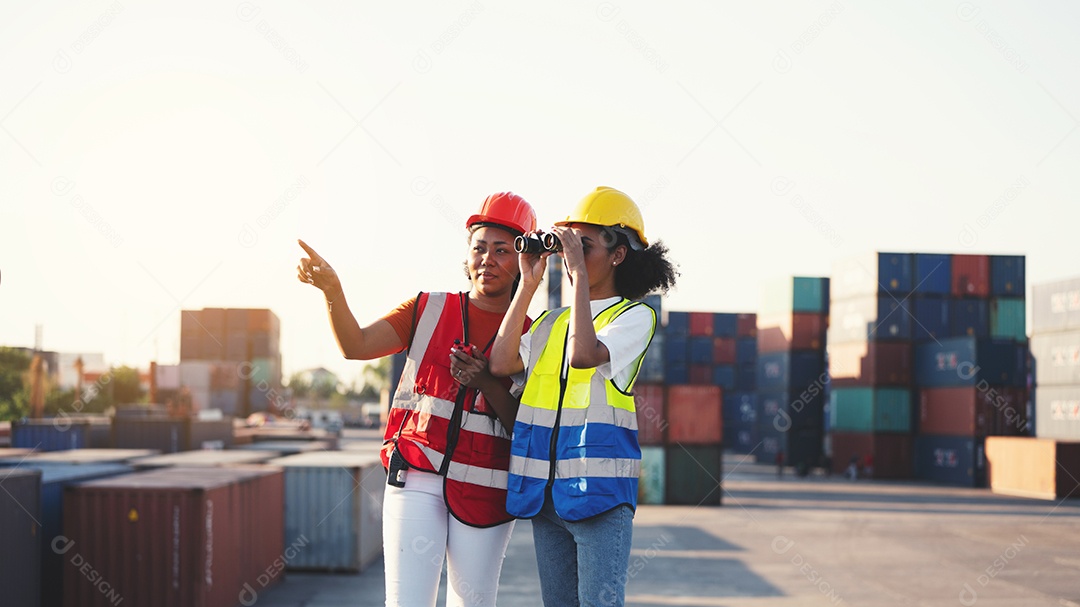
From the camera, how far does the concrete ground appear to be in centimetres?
1461

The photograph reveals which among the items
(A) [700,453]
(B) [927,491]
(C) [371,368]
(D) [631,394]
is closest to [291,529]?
(D) [631,394]

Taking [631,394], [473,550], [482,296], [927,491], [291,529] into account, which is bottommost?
[927,491]

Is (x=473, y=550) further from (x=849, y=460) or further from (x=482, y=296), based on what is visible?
(x=849, y=460)

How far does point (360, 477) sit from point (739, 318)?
170 ft

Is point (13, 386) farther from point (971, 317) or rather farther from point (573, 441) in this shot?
point (573, 441)

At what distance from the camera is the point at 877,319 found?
46.4m

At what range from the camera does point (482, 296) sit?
3861mm

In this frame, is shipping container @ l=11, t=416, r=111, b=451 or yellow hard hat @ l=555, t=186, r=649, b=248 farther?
shipping container @ l=11, t=416, r=111, b=451

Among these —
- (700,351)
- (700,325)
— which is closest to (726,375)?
(700,351)

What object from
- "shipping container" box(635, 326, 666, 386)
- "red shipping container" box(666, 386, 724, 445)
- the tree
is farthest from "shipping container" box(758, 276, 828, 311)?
the tree

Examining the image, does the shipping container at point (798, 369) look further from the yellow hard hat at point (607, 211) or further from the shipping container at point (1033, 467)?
the yellow hard hat at point (607, 211)

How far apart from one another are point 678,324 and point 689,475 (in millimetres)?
33632

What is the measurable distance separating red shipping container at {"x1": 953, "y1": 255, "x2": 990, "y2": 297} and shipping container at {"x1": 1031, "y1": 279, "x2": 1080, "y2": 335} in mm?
5536

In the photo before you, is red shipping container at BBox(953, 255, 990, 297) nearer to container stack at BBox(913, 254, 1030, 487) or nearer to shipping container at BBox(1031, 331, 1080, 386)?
container stack at BBox(913, 254, 1030, 487)
